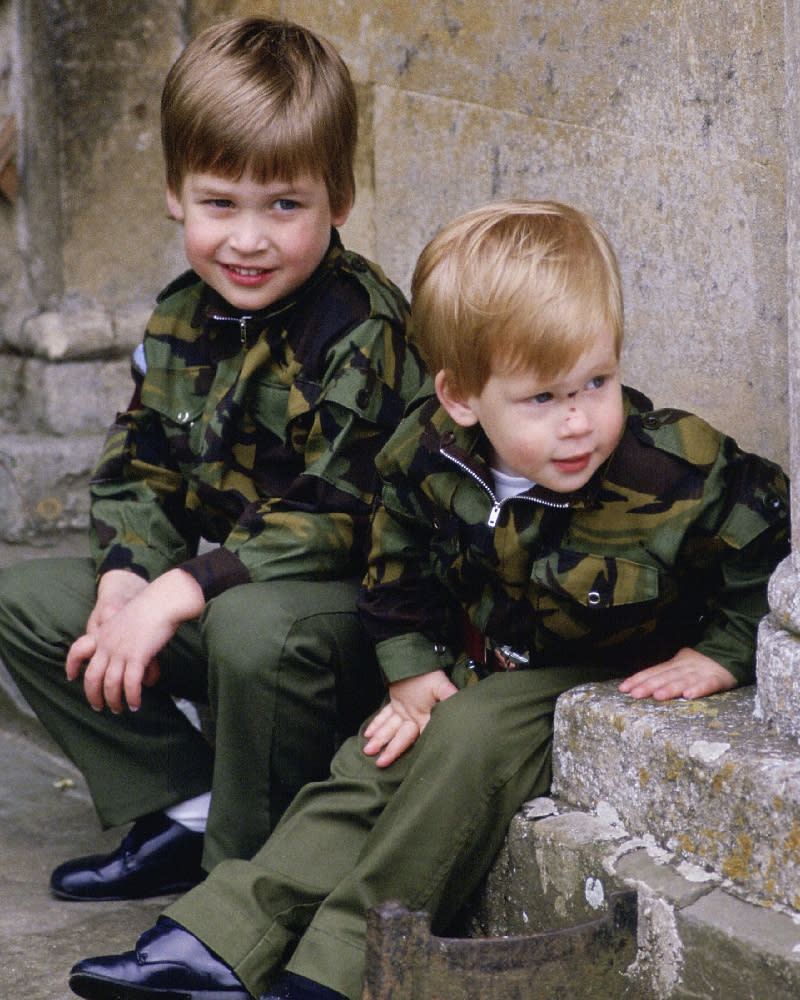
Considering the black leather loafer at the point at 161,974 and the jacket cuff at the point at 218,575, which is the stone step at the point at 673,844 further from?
the jacket cuff at the point at 218,575

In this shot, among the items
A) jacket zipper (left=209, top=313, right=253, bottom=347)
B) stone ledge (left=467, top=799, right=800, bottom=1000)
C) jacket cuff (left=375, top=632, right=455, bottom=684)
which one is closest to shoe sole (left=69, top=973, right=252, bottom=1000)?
stone ledge (left=467, top=799, right=800, bottom=1000)

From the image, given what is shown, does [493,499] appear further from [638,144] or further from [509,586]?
[638,144]

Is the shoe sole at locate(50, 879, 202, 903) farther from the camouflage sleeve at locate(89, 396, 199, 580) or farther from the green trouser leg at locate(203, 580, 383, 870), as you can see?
the camouflage sleeve at locate(89, 396, 199, 580)

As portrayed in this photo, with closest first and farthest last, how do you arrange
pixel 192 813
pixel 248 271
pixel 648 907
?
pixel 648 907
pixel 248 271
pixel 192 813

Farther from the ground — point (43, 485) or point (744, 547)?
point (744, 547)

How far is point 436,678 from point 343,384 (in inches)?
17.4

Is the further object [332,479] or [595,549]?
[332,479]

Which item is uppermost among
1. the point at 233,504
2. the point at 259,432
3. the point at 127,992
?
the point at 259,432

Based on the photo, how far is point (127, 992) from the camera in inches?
71.7

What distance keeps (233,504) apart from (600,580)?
0.67 meters

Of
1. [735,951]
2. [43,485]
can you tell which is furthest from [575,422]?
[43,485]

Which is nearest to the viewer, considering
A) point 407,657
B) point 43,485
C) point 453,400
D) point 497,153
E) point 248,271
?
point 453,400

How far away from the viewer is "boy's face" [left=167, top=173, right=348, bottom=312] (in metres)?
2.18

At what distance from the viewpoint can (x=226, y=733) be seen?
2033 millimetres
